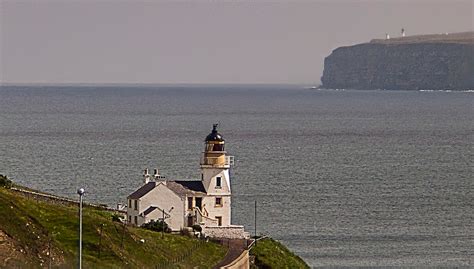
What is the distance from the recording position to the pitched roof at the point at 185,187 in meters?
53.5

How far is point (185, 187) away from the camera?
54.9 meters

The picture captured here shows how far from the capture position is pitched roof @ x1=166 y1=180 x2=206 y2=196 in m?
53.5

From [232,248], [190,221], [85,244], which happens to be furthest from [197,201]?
[85,244]

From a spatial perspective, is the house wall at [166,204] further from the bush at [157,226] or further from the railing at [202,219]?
the railing at [202,219]

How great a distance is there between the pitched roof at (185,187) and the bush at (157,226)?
1.78m

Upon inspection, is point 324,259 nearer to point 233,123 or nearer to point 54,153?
point 54,153

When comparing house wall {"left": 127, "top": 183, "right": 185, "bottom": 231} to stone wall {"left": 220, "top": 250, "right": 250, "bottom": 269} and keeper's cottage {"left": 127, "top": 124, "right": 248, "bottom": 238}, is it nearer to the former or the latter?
keeper's cottage {"left": 127, "top": 124, "right": 248, "bottom": 238}

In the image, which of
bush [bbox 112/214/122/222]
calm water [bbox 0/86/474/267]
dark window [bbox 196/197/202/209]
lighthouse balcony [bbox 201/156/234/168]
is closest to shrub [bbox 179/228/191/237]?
bush [bbox 112/214/122/222]

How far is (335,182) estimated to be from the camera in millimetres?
95062

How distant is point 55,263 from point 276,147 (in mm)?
95626

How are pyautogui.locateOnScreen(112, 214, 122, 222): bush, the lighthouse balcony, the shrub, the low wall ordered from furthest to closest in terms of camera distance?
the lighthouse balcony → the low wall → pyautogui.locateOnScreen(112, 214, 122, 222): bush → the shrub

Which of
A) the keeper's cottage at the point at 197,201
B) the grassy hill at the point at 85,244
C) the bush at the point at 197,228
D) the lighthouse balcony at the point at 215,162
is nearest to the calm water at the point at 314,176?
the keeper's cottage at the point at 197,201

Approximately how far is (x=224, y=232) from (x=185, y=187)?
2.71 metres

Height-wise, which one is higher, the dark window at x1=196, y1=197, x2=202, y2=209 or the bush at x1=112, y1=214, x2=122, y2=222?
the dark window at x1=196, y1=197, x2=202, y2=209
